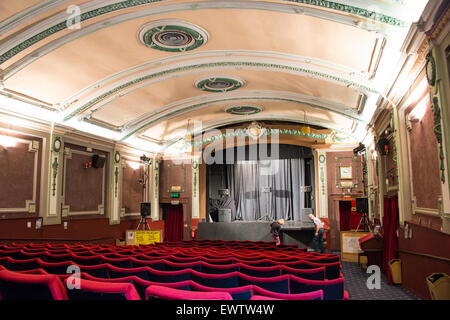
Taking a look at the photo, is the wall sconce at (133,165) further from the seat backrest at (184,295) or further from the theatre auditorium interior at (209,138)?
the seat backrest at (184,295)

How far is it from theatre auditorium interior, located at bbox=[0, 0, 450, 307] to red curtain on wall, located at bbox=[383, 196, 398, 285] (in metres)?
0.04

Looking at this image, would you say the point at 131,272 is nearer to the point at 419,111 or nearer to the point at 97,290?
the point at 97,290

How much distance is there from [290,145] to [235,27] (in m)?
8.12

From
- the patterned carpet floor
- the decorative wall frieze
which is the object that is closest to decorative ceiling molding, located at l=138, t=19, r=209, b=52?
the decorative wall frieze

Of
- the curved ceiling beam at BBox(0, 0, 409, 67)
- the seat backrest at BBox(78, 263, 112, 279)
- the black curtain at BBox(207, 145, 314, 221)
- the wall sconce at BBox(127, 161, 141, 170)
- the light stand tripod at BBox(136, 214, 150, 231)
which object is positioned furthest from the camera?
the black curtain at BBox(207, 145, 314, 221)

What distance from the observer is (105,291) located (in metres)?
1.84

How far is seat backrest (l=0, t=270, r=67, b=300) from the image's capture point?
1.98 metres

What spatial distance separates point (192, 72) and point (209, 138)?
4.86 m

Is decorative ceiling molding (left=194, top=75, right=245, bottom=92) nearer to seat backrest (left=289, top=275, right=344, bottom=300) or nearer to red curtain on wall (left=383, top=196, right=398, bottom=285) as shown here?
red curtain on wall (left=383, top=196, right=398, bottom=285)

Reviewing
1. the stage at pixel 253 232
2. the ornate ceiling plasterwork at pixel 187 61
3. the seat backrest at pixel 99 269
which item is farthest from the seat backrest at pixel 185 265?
the stage at pixel 253 232

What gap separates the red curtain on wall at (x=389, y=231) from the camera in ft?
20.6

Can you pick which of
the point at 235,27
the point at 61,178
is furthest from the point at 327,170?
the point at 61,178

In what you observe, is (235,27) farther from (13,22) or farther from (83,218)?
(83,218)

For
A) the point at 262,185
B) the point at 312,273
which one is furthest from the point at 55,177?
the point at 262,185
